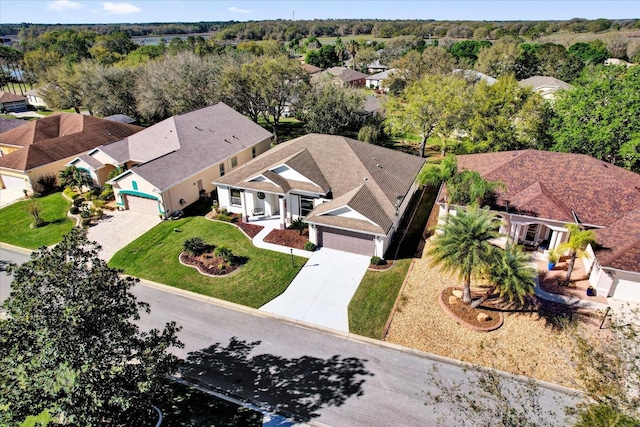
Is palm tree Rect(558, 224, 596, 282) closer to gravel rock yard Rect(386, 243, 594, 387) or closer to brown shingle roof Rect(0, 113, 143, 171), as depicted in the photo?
gravel rock yard Rect(386, 243, 594, 387)

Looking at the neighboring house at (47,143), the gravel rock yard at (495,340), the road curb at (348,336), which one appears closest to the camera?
the road curb at (348,336)

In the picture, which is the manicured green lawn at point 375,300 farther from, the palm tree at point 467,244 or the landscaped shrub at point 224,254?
the landscaped shrub at point 224,254

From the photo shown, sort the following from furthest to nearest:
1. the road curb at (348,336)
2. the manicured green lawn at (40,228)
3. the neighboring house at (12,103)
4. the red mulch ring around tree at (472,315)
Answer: the neighboring house at (12,103) < the manicured green lawn at (40,228) < the red mulch ring around tree at (472,315) < the road curb at (348,336)

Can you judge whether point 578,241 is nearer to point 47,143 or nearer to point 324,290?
point 324,290

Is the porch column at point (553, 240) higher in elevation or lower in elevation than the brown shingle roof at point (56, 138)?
lower

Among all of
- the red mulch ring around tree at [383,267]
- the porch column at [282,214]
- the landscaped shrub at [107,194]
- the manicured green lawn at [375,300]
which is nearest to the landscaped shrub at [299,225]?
the porch column at [282,214]

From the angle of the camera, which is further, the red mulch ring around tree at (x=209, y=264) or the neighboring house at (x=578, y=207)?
the red mulch ring around tree at (x=209, y=264)

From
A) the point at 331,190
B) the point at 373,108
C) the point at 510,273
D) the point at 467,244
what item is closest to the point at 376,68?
the point at 373,108
